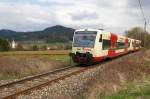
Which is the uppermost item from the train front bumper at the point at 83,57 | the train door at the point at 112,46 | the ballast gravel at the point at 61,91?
the train door at the point at 112,46

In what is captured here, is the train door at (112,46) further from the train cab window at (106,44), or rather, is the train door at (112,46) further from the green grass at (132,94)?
the green grass at (132,94)

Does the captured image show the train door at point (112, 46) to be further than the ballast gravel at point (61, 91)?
Yes

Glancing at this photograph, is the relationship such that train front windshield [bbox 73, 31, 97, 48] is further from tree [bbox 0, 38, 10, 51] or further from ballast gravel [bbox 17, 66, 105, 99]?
tree [bbox 0, 38, 10, 51]

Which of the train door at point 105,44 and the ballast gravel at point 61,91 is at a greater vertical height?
the train door at point 105,44

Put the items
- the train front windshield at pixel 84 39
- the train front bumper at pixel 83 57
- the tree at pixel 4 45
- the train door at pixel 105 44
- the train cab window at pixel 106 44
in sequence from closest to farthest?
the train front bumper at pixel 83 57
the train front windshield at pixel 84 39
the train door at pixel 105 44
the train cab window at pixel 106 44
the tree at pixel 4 45

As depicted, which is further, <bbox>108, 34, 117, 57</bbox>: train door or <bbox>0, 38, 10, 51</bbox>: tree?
<bbox>0, 38, 10, 51</bbox>: tree

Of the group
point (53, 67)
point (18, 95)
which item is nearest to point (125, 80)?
point (18, 95)

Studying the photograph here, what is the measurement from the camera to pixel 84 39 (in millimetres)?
30375

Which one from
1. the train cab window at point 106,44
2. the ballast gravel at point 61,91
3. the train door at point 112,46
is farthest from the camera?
the train door at point 112,46

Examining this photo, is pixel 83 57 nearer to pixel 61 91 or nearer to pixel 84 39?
pixel 84 39

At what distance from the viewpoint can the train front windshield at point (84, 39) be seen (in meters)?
30.0

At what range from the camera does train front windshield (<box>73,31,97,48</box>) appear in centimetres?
3005

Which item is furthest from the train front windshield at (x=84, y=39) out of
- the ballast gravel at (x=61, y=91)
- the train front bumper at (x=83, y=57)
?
the ballast gravel at (x=61, y=91)

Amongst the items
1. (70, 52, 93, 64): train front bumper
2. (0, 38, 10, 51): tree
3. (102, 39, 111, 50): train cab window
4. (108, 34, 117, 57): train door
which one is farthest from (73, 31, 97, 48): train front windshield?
(0, 38, 10, 51): tree
